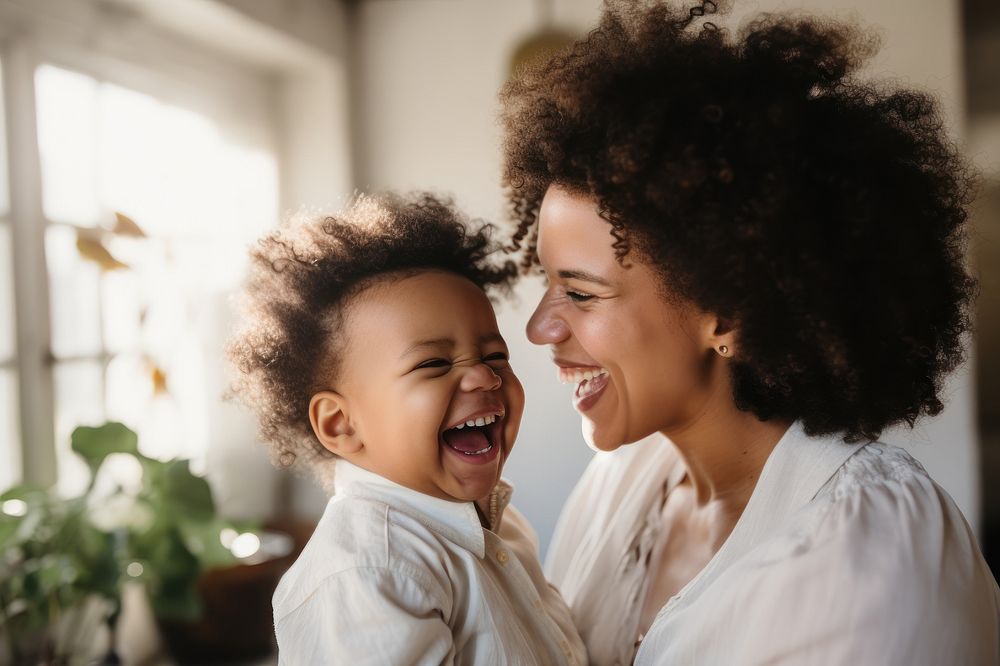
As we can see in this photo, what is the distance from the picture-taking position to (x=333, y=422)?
1234 millimetres

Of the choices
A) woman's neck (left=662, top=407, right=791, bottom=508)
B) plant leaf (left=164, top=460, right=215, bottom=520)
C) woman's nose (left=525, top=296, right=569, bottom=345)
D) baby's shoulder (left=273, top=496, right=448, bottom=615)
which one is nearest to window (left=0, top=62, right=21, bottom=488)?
plant leaf (left=164, top=460, right=215, bottom=520)

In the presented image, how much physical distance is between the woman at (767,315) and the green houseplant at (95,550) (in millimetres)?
1195

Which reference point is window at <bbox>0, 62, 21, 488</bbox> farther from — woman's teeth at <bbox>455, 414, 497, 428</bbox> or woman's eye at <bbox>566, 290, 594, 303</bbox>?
woman's eye at <bbox>566, 290, 594, 303</bbox>

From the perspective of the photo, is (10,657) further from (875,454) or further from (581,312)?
(875,454)

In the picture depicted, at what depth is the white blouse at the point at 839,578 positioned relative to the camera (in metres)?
0.93

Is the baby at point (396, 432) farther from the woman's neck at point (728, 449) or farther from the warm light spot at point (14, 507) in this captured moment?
the warm light spot at point (14, 507)

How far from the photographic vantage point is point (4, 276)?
2.14 metres

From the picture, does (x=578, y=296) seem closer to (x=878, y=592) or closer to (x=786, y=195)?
(x=786, y=195)

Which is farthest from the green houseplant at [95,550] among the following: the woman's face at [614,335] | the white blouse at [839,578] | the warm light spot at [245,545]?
the white blouse at [839,578]

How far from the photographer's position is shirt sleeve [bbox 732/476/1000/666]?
0.92 metres

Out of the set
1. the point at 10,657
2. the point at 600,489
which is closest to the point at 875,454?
the point at 600,489

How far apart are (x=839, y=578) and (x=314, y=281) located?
822mm

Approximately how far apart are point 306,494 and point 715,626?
266 cm

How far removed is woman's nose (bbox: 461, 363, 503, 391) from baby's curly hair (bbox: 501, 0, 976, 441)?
25cm
